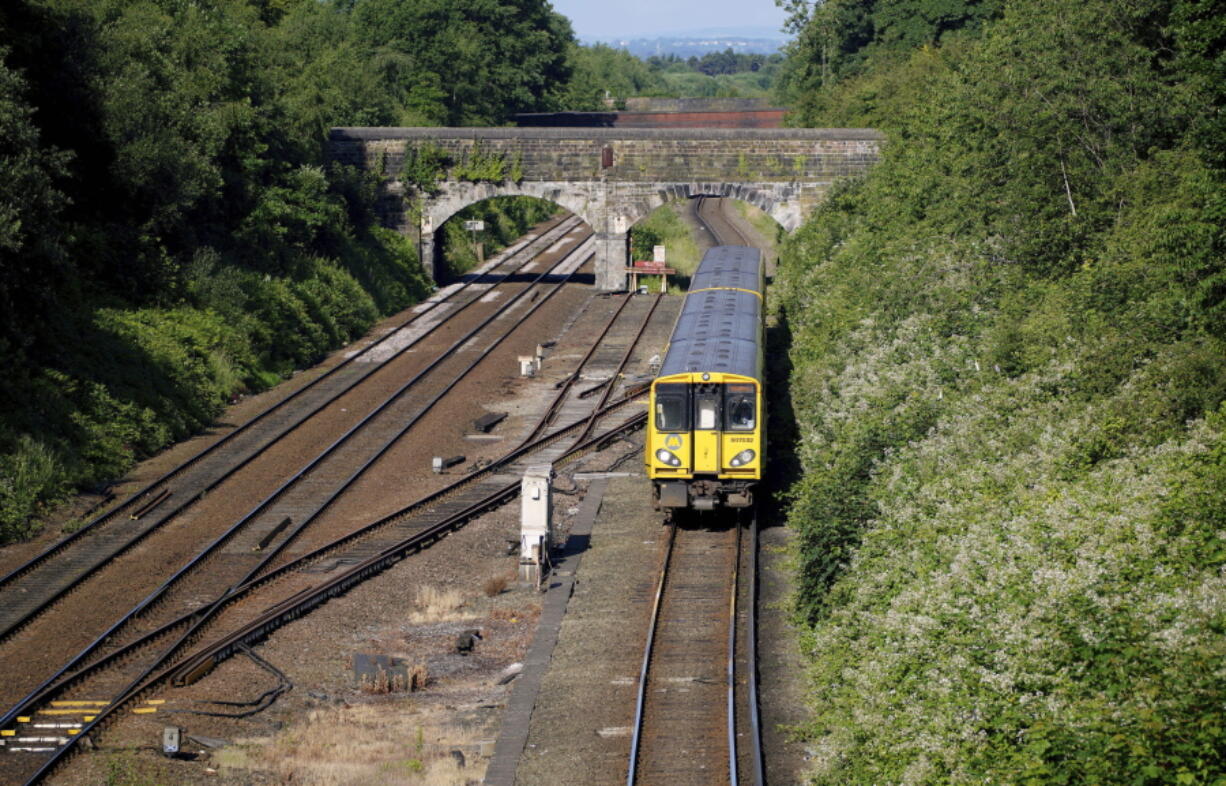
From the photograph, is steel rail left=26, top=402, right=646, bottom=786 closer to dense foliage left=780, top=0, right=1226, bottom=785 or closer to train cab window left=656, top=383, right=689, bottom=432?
train cab window left=656, top=383, right=689, bottom=432

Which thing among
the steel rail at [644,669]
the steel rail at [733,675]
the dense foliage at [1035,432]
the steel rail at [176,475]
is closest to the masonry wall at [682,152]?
the steel rail at [176,475]

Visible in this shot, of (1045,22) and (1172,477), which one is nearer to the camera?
(1172,477)

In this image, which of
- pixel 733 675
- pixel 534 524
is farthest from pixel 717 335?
pixel 733 675

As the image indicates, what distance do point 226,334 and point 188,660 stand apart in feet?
56.6

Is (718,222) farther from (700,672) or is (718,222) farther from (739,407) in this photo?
(700,672)

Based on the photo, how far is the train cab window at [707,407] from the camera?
20.6 metres

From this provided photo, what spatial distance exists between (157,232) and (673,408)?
18.5 m

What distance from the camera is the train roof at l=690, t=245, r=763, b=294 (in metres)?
28.1

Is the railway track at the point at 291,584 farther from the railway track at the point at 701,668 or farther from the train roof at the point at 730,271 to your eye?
the railway track at the point at 701,668

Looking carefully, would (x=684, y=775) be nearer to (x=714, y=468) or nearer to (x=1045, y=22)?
(x=714, y=468)

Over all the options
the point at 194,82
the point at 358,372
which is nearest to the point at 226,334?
the point at 358,372

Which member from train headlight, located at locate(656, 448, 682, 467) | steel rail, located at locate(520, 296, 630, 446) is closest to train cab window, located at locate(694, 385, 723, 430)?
train headlight, located at locate(656, 448, 682, 467)

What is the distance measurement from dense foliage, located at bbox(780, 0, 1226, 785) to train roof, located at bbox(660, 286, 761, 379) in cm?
213

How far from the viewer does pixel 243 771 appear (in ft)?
45.2
